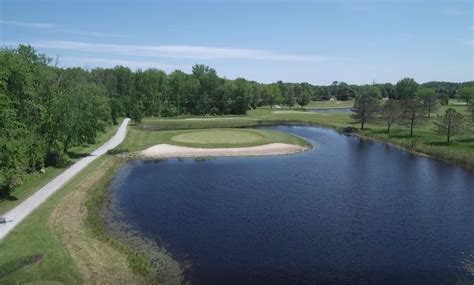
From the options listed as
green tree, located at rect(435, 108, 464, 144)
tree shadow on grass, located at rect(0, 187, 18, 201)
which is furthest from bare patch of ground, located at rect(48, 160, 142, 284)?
green tree, located at rect(435, 108, 464, 144)

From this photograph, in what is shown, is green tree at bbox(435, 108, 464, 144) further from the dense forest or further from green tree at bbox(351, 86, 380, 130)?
the dense forest

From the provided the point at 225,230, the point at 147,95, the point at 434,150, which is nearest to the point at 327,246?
the point at 225,230

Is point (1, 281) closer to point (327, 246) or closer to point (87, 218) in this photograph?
point (87, 218)

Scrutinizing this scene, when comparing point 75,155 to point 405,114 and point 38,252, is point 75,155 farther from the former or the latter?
point 405,114

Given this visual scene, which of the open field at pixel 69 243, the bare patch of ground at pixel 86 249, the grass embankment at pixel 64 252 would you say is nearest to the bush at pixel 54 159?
the open field at pixel 69 243

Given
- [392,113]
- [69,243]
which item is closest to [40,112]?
[69,243]

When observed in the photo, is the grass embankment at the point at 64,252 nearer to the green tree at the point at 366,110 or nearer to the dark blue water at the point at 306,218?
the dark blue water at the point at 306,218

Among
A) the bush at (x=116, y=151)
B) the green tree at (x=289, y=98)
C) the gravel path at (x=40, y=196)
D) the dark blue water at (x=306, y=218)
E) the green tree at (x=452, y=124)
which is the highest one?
the green tree at (x=289, y=98)
